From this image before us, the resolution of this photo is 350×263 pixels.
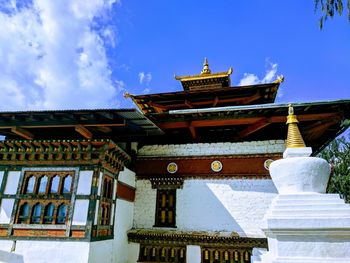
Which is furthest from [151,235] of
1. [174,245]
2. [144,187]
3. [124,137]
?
[124,137]

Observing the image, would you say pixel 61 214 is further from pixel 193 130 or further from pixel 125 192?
pixel 193 130

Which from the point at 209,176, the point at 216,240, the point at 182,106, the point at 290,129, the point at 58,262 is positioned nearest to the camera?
the point at 290,129

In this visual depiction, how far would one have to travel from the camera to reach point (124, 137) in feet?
33.3

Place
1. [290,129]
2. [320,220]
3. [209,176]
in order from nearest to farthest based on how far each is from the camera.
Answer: [320,220], [290,129], [209,176]

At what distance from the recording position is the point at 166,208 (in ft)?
32.2

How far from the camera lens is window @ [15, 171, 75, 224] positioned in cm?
763

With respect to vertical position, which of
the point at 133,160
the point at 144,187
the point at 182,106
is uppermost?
the point at 182,106

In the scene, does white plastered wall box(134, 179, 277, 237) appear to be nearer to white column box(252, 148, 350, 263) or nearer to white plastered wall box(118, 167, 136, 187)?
white plastered wall box(118, 167, 136, 187)

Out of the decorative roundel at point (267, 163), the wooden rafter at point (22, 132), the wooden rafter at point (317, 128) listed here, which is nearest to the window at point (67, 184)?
the wooden rafter at point (22, 132)

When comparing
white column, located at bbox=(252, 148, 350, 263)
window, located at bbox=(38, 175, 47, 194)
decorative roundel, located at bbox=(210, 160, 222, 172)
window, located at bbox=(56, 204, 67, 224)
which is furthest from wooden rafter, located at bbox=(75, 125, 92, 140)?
white column, located at bbox=(252, 148, 350, 263)

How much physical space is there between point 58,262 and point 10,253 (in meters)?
1.54

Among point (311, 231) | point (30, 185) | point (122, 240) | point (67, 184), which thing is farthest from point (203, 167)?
point (311, 231)

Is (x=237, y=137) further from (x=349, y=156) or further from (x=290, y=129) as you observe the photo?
(x=349, y=156)

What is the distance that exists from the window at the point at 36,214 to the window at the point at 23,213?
19 cm
